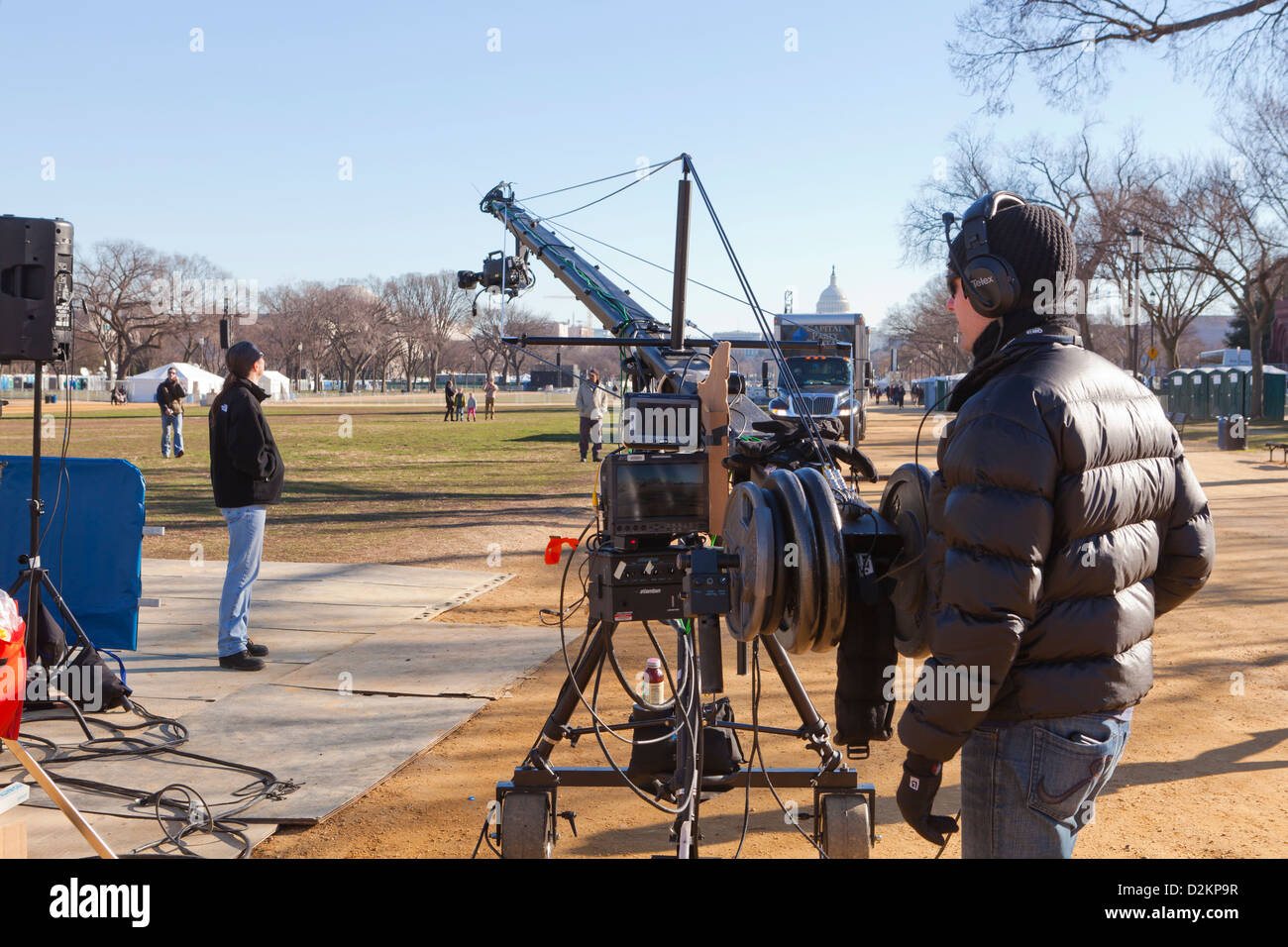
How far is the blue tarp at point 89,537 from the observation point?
6938mm

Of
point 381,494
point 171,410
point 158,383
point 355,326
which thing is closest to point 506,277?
point 381,494

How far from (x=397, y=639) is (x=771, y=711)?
3132 millimetres

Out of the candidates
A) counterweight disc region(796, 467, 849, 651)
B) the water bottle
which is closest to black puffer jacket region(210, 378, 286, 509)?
the water bottle

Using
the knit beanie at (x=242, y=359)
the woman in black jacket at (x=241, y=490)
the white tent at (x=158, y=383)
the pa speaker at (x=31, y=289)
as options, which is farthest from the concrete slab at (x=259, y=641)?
the white tent at (x=158, y=383)

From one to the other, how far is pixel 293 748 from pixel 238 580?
183cm

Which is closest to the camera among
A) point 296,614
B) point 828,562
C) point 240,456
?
point 828,562

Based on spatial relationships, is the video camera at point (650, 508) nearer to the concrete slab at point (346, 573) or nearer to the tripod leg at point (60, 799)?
the tripod leg at point (60, 799)

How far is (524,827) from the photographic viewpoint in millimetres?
4008

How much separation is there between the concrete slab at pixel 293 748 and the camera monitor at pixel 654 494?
220cm

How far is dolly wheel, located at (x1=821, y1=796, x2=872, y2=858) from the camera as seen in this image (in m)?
4.11

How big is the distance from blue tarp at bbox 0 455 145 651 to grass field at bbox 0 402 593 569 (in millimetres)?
4657

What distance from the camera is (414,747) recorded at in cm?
572

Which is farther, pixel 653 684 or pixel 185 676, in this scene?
pixel 185 676
